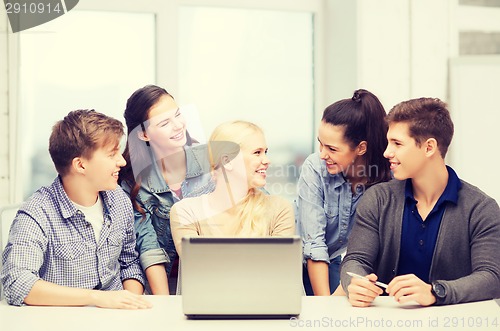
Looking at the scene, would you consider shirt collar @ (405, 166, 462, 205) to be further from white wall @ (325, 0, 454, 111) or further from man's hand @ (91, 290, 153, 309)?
white wall @ (325, 0, 454, 111)

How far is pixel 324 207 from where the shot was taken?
273cm

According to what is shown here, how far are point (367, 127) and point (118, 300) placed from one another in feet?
3.96

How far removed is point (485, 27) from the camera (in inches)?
168

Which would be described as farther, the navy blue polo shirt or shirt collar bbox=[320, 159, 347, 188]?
shirt collar bbox=[320, 159, 347, 188]

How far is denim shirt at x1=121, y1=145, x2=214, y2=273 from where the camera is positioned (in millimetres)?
2578

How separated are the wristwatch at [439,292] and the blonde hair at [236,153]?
635mm

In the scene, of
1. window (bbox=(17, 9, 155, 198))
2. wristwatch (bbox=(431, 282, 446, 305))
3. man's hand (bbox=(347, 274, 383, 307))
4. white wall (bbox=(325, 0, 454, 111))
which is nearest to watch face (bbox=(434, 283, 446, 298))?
Answer: wristwatch (bbox=(431, 282, 446, 305))

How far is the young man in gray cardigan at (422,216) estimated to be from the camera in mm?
2160

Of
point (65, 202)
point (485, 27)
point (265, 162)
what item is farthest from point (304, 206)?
point (485, 27)

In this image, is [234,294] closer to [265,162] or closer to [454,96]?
[265,162]

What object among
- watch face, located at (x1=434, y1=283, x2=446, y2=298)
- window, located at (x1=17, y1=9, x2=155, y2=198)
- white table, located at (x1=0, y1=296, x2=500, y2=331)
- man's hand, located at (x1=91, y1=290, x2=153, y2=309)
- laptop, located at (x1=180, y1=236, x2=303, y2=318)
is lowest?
white table, located at (x1=0, y1=296, x2=500, y2=331)

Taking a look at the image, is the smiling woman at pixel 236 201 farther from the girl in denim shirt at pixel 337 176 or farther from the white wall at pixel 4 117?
the white wall at pixel 4 117

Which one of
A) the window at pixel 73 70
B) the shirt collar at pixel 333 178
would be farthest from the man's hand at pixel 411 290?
the window at pixel 73 70

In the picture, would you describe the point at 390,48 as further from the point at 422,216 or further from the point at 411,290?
the point at 411,290
